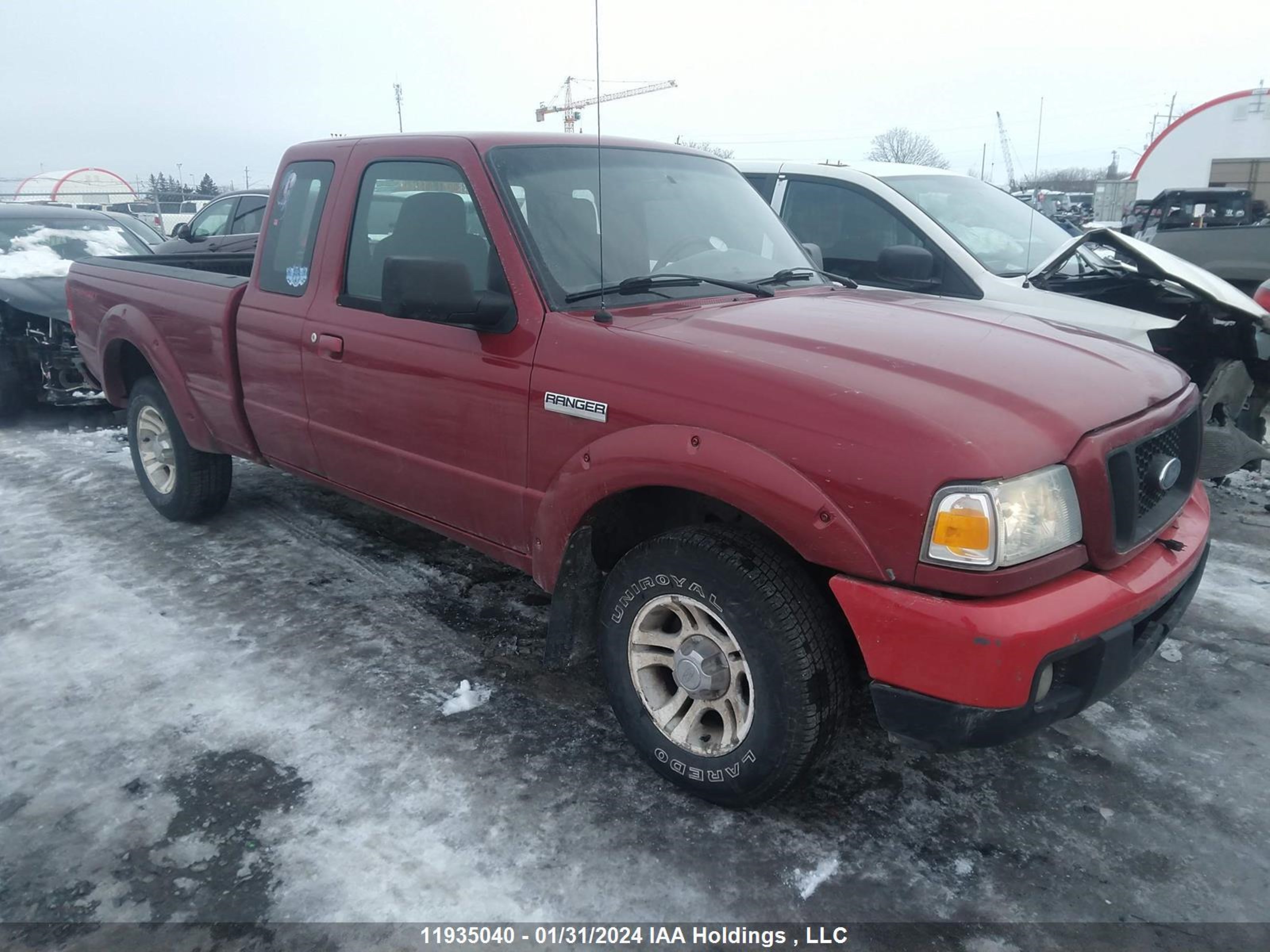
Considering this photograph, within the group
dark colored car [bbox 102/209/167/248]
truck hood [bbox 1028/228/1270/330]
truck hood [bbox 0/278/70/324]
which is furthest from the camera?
dark colored car [bbox 102/209/167/248]

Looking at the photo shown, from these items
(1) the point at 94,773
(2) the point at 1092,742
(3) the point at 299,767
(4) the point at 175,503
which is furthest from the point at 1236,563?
(4) the point at 175,503

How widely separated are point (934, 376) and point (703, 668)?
3.37ft

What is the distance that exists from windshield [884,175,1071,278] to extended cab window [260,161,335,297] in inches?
140

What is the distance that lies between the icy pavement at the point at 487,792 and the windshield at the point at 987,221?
244cm

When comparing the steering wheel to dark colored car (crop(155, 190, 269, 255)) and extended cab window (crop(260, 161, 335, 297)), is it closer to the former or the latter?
extended cab window (crop(260, 161, 335, 297))

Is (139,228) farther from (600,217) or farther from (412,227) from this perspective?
(600,217)

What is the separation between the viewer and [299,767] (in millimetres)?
2943

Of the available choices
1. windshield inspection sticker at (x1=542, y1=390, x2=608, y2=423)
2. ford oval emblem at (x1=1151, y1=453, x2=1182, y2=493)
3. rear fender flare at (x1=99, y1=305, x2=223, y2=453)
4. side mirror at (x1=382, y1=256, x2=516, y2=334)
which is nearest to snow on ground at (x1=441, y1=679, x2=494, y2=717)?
windshield inspection sticker at (x1=542, y1=390, x2=608, y2=423)

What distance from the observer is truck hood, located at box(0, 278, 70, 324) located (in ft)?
24.4

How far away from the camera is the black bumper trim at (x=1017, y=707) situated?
7.19 feet

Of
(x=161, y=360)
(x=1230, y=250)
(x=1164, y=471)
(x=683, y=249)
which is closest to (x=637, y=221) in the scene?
(x=683, y=249)

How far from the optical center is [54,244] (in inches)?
327

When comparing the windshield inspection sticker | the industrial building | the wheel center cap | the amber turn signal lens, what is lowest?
the wheel center cap

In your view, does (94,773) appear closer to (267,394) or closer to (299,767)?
(299,767)
